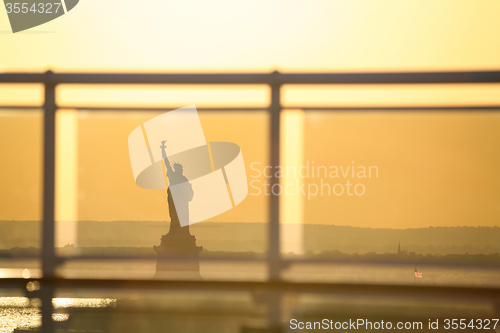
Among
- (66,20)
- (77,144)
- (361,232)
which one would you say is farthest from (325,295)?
(66,20)

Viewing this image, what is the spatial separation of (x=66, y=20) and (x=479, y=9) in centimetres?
230

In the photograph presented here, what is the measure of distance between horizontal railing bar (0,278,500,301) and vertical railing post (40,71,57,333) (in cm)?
7

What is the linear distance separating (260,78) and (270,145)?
1.22 feet

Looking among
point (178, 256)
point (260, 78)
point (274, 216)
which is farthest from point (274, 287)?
point (260, 78)

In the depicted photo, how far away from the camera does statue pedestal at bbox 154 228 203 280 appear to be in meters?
1.61

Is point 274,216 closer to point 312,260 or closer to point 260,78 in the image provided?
point 312,260

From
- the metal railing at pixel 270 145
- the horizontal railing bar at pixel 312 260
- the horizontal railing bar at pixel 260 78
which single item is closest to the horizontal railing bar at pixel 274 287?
the metal railing at pixel 270 145

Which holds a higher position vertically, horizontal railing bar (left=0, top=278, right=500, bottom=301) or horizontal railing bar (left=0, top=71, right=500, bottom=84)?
horizontal railing bar (left=0, top=71, right=500, bottom=84)

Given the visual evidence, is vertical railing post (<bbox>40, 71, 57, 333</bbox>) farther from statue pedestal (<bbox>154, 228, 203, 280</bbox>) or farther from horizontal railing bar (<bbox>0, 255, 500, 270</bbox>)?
statue pedestal (<bbox>154, 228, 203, 280</bbox>)

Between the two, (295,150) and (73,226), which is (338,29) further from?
(73,226)

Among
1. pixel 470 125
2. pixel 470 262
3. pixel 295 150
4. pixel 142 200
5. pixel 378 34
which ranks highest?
pixel 378 34

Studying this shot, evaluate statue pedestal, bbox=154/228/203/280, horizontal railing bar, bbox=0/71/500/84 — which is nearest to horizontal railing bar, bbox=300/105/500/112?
horizontal railing bar, bbox=0/71/500/84

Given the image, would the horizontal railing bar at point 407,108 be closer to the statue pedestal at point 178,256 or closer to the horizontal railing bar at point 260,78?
the horizontal railing bar at point 260,78

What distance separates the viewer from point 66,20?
62.9 inches
